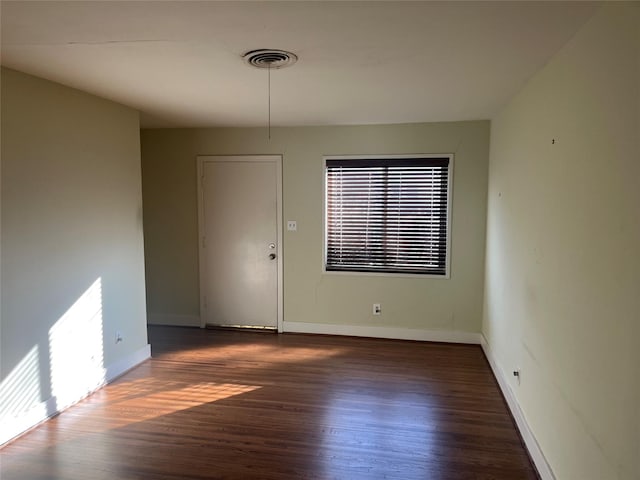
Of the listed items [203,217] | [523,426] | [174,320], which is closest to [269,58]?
[523,426]

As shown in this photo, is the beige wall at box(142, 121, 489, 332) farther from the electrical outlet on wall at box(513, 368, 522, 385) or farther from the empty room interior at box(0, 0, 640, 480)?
the electrical outlet on wall at box(513, 368, 522, 385)

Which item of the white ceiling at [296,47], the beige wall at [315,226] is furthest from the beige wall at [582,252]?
A: the beige wall at [315,226]

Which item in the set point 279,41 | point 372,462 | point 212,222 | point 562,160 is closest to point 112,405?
point 372,462

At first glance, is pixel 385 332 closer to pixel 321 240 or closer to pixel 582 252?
pixel 321 240

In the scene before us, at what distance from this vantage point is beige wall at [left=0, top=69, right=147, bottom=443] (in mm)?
2609

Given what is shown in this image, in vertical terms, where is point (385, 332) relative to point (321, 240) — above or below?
below

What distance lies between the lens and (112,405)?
10.2ft

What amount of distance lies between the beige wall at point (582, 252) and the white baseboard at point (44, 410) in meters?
3.06

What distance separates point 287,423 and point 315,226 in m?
2.23

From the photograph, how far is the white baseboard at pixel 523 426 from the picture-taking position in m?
2.27

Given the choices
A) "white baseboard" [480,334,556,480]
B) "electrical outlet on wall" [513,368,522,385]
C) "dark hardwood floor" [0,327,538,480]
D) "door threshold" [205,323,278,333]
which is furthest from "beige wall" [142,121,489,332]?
"electrical outlet on wall" [513,368,522,385]

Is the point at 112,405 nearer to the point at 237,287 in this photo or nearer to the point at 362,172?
the point at 237,287

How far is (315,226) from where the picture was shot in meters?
4.64

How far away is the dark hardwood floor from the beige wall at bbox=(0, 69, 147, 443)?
0.91 ft
